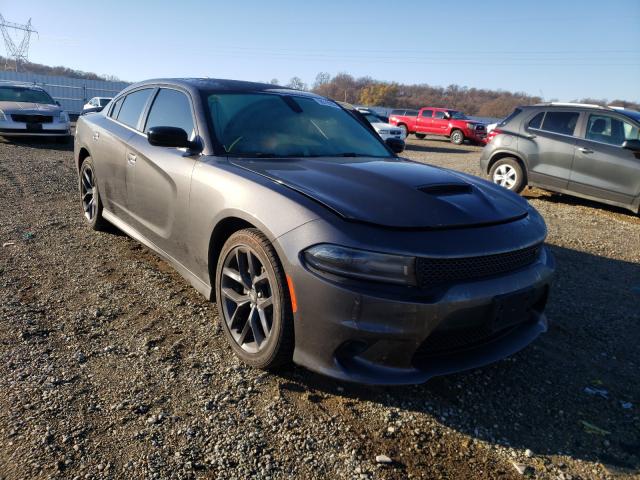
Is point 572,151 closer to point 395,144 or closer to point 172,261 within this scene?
point 395,144

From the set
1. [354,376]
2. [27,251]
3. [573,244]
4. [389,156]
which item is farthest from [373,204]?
[573,244]

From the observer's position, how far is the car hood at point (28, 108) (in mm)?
11591

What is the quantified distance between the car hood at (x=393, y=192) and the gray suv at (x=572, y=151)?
532 centimetres

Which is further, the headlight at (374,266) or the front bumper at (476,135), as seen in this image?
the front bumper at (476,135)

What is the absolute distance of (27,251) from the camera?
14.5 feet

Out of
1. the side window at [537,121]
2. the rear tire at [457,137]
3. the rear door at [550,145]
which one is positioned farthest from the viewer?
the rear tire at [457,137]

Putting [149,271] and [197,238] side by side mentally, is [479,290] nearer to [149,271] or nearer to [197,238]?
[197,238]

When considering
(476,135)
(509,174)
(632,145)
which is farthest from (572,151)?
(476,135)

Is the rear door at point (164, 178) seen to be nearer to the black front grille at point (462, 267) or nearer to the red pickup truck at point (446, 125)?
the black front grille at point (462, 267)

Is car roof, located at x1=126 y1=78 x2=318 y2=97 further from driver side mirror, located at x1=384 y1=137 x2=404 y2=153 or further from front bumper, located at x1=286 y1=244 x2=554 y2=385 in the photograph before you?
front bumper, located at x1=286 y1=244 x2=554 y2=385

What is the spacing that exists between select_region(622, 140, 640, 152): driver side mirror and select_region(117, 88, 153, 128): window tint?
6.73 meters

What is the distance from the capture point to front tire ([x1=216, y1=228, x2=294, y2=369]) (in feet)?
7.87

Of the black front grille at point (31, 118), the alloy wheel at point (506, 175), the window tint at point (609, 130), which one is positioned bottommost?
the alloy wheel at point (506, 175)

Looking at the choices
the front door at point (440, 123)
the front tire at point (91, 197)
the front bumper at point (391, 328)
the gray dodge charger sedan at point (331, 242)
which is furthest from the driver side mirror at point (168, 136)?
the front door at point (440, 123)
